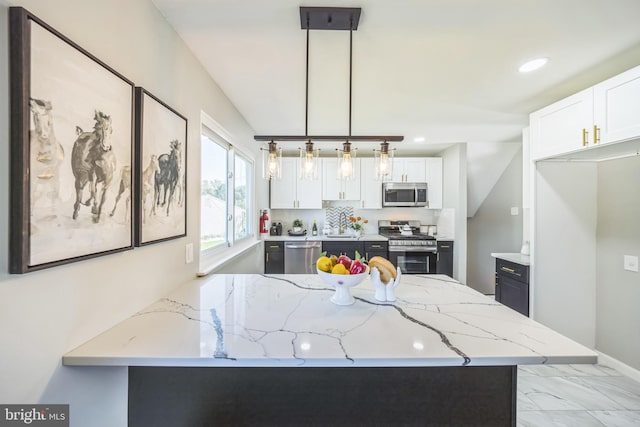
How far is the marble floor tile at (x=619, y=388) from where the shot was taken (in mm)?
1883

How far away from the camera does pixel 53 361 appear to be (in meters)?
0.80

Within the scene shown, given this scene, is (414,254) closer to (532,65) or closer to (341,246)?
(341,246)

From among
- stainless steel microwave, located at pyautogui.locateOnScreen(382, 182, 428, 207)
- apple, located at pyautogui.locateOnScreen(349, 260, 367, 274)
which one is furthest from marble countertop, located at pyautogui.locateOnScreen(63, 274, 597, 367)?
stainless steel microwave, located at pyautogui.locateOnScreen(382, 182, 428, 207)

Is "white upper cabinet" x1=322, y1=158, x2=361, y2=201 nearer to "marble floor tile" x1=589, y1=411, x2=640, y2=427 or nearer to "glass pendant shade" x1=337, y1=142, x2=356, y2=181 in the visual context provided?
"glass pendant shade" x1=337, y1=142, x2=356, y2=181

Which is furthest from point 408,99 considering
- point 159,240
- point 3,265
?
point 3,265

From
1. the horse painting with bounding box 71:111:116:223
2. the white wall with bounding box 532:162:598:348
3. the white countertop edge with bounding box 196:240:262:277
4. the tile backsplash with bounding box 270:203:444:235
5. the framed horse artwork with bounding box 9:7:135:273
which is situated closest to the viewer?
the framed horse artwork with bounding box 9:7:135:273

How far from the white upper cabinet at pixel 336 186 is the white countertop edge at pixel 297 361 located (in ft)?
12.0

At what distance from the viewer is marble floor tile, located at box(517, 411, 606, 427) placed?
1.71m

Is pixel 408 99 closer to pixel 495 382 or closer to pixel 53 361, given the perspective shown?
pixel 495 382

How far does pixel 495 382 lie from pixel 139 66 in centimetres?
204

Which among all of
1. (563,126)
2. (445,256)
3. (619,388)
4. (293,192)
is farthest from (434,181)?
(619,388)

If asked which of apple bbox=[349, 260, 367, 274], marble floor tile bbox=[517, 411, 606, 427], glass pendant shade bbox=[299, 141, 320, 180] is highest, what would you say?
glass pendant shade bbox=[299, 141, 320, 180]

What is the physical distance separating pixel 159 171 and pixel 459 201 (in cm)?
388

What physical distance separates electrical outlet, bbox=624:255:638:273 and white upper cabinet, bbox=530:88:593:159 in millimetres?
1041
